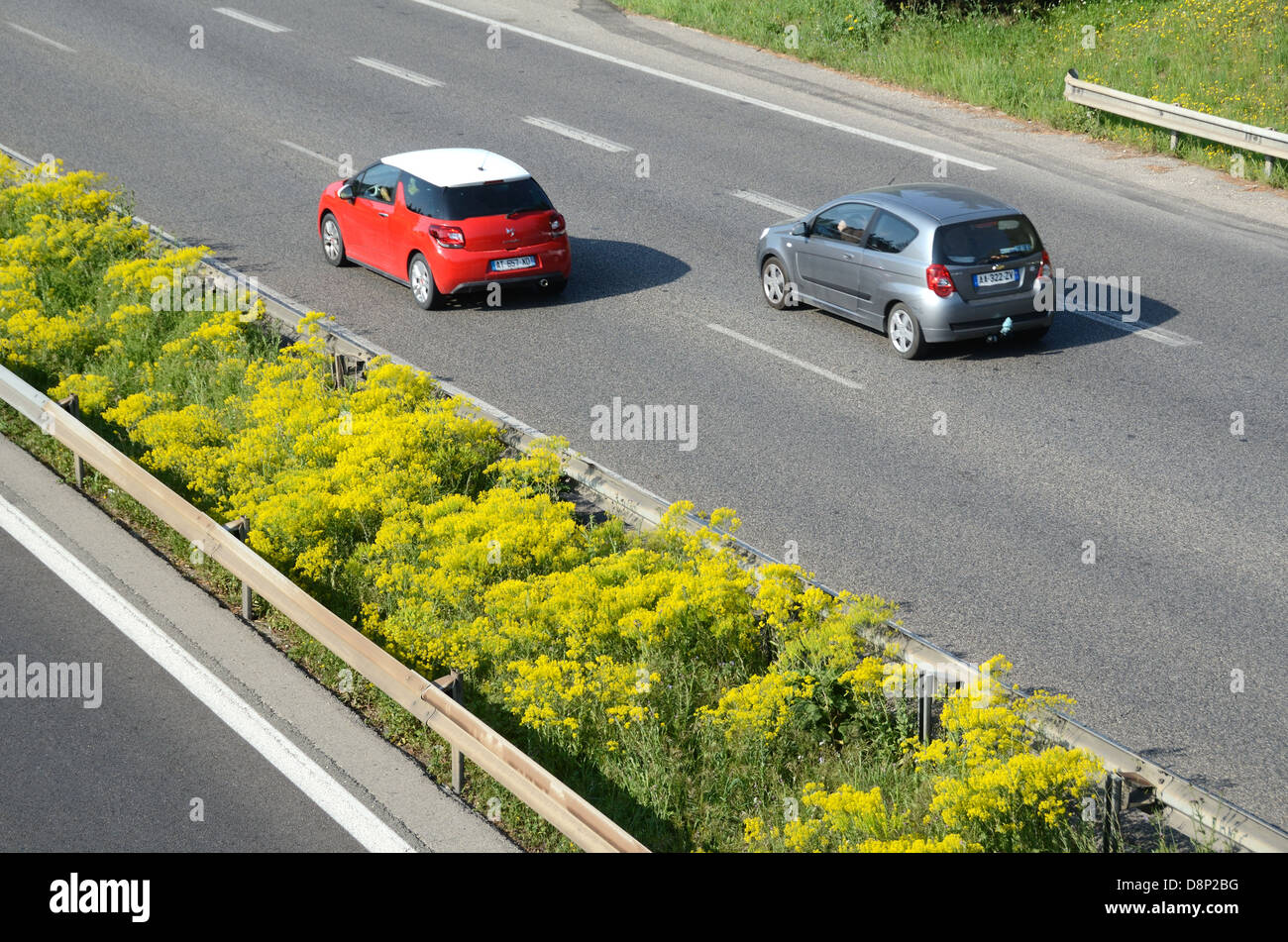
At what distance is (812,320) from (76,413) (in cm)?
806

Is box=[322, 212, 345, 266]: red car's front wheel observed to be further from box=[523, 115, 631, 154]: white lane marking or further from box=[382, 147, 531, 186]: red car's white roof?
box=[523, 115, 631, 154]: white lane marking

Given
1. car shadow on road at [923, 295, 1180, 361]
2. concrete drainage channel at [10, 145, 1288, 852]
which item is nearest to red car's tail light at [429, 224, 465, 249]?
concrete drainage channel at [10, 145, 1288, 852]

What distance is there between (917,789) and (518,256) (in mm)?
10094

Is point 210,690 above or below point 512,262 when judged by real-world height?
below

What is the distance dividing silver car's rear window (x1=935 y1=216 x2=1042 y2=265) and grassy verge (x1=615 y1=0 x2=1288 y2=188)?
24.9 ft

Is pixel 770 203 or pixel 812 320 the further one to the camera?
pixel 770 203

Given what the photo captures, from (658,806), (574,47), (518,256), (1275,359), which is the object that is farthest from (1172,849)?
(574,47)

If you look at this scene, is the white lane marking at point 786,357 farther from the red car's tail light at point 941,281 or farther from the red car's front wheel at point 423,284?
the red car's front wheel at point 423,284

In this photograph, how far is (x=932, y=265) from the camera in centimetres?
1465

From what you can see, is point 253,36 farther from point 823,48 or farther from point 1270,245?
point 1270,245

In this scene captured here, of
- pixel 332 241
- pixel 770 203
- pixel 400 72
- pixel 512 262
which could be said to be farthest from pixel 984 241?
pixel 400 72

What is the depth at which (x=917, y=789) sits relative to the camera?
7.86 m

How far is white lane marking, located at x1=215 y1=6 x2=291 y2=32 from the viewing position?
29.7 m

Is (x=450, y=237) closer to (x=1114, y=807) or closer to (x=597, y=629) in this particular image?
(x=597, y=629)
